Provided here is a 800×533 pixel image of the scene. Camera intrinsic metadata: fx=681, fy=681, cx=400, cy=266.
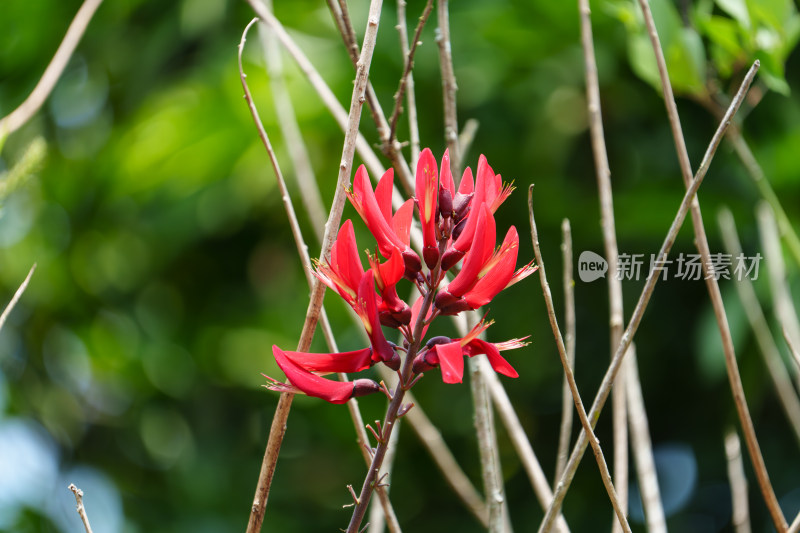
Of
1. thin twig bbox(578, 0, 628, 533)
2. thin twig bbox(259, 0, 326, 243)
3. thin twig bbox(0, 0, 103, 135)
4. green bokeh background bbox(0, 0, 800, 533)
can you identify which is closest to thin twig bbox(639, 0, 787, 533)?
thin twig bbox(578, 0, 628, 533)

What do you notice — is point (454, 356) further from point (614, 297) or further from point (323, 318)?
point (614, 297)

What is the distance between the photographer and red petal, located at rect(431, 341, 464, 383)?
25 cm

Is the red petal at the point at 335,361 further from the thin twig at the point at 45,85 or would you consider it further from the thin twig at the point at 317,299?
the thin twig at the point at 45,85

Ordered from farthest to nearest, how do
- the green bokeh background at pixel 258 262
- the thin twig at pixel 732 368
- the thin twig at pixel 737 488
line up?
the green bokeh background at pixel 258 262 → the thin twig at pixel 737 488 → the thin twig at pixel 732 368

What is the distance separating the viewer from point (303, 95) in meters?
1.52

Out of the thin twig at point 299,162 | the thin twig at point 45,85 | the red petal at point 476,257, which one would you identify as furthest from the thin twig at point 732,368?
the thin twig at point 45,85

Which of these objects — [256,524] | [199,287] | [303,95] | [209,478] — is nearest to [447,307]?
[256,524]

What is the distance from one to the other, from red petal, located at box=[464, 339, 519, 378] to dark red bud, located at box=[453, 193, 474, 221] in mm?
57

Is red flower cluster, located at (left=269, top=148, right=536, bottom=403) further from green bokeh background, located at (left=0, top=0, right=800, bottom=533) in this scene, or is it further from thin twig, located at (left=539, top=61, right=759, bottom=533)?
green bokeh background, located at (left=0, top=0, right=800, bottom=533)

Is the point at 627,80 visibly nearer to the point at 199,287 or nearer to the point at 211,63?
the point at 211,63

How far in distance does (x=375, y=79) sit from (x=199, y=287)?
753 mm

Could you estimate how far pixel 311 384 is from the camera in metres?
0.28

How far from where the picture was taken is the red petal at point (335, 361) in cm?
28

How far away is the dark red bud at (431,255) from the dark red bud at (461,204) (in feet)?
0.07
